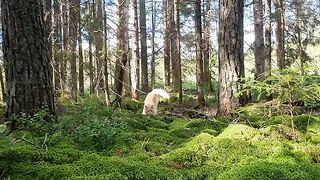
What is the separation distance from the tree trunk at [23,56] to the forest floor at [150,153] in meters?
0.33

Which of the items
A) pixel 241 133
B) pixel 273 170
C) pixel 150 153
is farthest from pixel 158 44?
pixel 273 170

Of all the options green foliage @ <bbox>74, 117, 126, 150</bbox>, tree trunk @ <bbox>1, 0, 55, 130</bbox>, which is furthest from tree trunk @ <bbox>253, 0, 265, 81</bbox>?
green foliage @ <bbox>74, 117, 126, 150</bbox>

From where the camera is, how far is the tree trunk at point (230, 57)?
6246 millimetres

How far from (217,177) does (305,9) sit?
786 inches

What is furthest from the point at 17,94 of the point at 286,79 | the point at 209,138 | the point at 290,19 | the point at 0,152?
the point at 290,19

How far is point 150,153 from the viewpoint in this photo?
10.6 feet

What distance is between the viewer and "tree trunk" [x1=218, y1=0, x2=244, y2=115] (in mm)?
6246

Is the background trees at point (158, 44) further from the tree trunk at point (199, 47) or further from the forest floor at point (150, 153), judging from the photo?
the forest floor at point (150, 153)

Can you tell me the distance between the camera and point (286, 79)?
3.51m

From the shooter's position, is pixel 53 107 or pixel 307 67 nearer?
pixel 307 67

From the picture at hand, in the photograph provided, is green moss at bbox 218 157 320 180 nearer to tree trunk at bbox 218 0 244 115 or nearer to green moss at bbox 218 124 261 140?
green moss at bbox 218 124 261 140

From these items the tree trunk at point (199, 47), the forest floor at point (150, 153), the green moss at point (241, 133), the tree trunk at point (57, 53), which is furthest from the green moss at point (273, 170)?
the tree trunk at point (199, 47)

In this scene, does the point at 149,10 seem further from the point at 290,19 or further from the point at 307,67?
the point at 307,67

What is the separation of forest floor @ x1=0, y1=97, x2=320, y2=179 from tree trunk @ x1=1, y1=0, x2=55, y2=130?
0.33m
